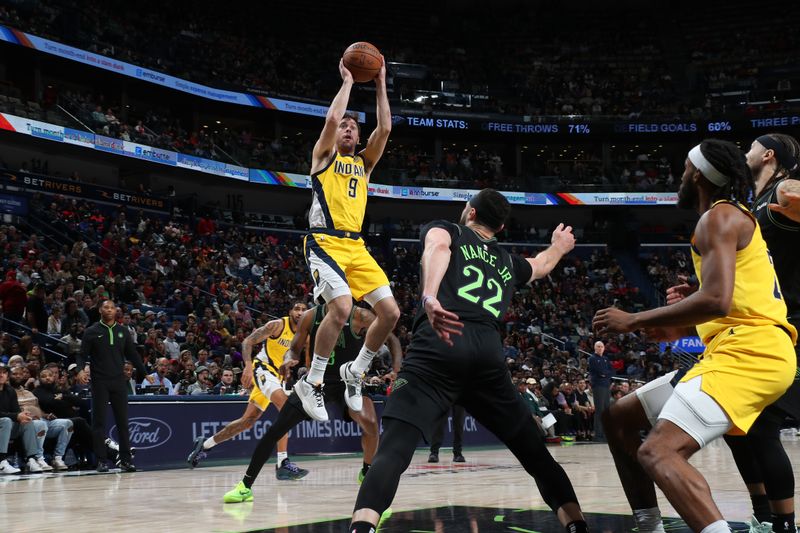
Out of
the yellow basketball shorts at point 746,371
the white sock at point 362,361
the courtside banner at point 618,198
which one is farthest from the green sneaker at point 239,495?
the courtside banner at point 618,198

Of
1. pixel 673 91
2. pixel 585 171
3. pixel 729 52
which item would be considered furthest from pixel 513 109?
pixel 729 52

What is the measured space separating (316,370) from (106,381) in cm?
520

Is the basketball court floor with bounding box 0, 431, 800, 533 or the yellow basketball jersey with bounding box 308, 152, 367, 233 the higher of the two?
the yellow basketball jersey with bounding box 308, 152, 367, 233

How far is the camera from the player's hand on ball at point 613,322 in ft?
11.9

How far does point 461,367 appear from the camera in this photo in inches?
161

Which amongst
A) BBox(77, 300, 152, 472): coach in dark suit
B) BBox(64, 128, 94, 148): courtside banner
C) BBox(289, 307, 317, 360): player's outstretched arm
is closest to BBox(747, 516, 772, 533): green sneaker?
BBox(289, 307, 317, 360): player's outstretched arm

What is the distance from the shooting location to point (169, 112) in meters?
32.7

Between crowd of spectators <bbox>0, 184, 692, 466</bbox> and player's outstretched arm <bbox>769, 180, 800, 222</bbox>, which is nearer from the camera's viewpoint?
player's outstretched arm <bbox>769, 180, 800, 222</bbox>

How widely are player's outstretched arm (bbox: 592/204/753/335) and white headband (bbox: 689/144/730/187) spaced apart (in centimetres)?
21

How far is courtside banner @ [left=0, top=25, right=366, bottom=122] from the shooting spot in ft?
82.2

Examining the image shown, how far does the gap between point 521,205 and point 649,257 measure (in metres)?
6.08

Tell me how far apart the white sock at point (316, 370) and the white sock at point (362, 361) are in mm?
254

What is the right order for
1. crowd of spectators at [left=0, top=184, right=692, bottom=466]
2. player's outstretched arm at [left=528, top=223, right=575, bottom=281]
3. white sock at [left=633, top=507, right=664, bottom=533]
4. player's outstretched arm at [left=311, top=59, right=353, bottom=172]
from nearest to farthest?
white sock at [left=633, top=507, right=664, bottom=533] → player's outstretched arm at [left=528, top=223, right=575, bottom=281] → player's outstretched arm at [left=311, top=59, right=353, bottom=172] → crowd of spectators at [left=0, top=184, right=692, bottom=466]

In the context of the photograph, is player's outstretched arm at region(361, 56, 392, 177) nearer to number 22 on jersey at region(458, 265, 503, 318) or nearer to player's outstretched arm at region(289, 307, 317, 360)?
player's outstretched arm at region(289, 307, 317, 360)
